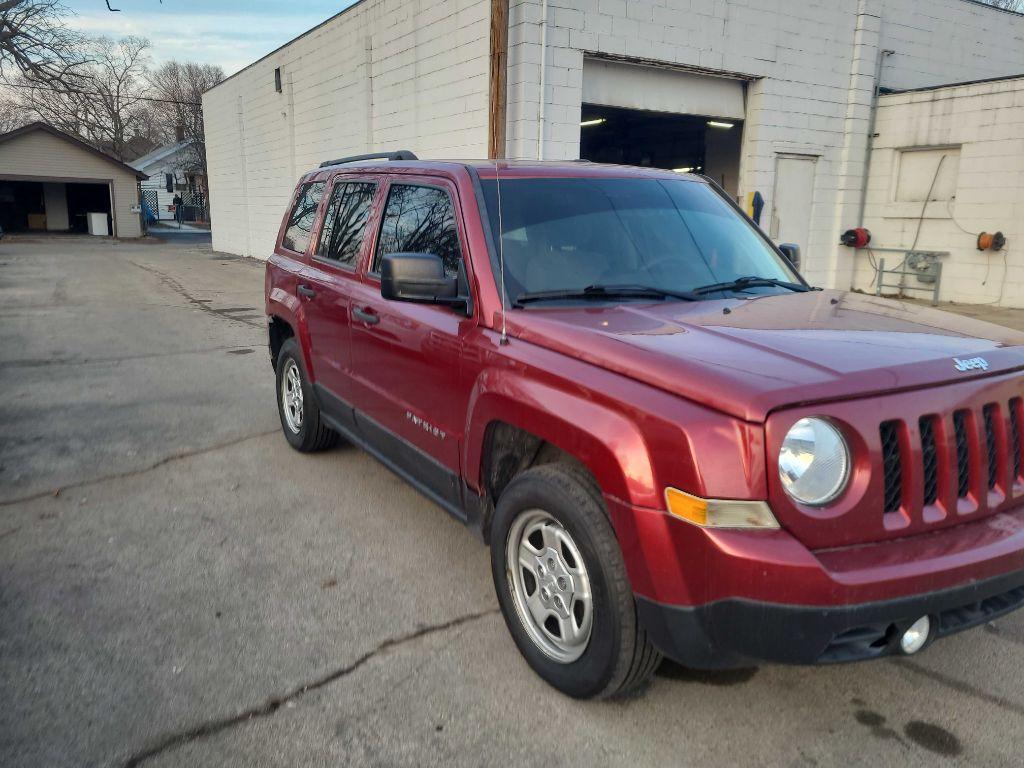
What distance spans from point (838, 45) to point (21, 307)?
51.8ft

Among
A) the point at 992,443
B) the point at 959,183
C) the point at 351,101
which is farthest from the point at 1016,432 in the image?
the point at 351,101

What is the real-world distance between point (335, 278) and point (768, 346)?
2.85 m

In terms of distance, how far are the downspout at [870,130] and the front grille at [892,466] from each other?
1550 centimetres

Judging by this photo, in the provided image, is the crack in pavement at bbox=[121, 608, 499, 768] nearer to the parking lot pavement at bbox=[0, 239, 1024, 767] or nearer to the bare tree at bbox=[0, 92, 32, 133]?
the parking lot pavement at bbox=[0, 239, 1024, 767]

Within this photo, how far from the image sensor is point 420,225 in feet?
12.7

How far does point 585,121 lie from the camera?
17.4m

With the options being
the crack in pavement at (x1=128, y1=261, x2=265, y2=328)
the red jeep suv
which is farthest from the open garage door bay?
the red jeep suv

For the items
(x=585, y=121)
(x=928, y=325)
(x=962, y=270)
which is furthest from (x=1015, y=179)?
(x=928, y=325)

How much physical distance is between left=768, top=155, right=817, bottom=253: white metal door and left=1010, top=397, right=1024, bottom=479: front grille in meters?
12.8

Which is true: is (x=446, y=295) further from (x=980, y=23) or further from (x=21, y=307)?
(x=980, y=23)

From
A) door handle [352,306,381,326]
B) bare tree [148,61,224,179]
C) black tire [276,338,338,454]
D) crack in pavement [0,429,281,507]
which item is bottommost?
crack in pavement [0,429,281,507]

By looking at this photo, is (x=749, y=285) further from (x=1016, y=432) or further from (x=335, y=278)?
(x=335, y=278)

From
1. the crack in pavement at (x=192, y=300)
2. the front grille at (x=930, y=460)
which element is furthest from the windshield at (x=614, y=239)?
the crack in pavement at (x=192, y=300)

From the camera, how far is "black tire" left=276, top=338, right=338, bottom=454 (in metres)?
5.26
